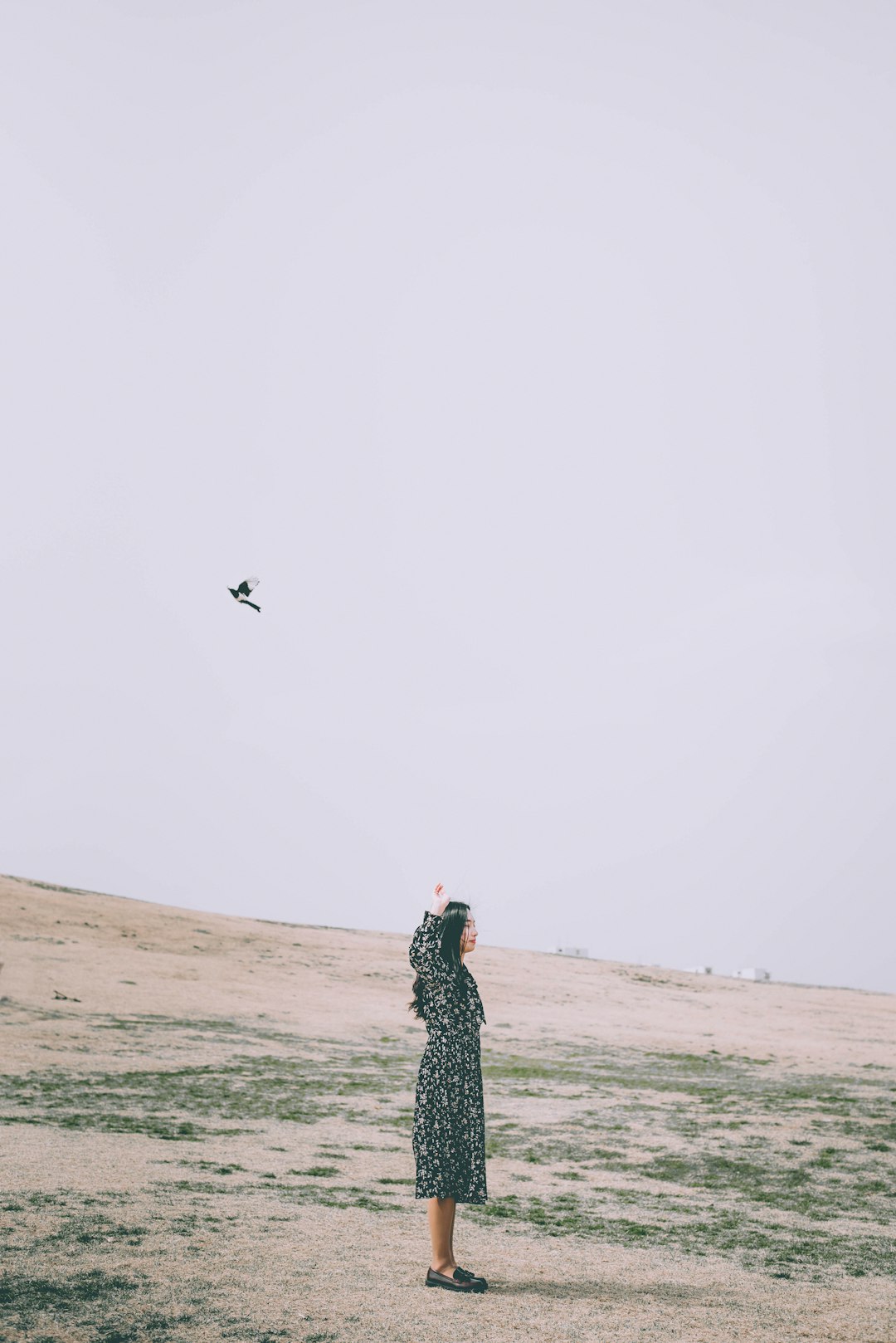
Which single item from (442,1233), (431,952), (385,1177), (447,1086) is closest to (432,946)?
(431,952)

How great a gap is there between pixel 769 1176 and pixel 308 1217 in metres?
6.24

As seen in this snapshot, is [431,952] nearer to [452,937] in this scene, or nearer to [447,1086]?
[452,937]

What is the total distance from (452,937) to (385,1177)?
17.2ft

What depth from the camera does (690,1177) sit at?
13.2 meters

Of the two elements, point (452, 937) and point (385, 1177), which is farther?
point (385, 1177)

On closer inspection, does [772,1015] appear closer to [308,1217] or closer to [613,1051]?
[613,1051]

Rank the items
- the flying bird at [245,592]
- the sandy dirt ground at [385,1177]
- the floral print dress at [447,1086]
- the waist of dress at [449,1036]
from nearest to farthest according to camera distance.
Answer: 1. the sandy dirt ground at [385,1177]
2. the floral print dress at [447,1086]
3. the waist of dress at [449,1036]
4. the flying bird at [245,592]

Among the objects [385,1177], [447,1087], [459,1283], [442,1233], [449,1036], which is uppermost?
[449,1036]

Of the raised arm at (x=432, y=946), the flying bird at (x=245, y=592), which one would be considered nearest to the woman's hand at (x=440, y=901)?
the raised arm at (x=432, y=946)

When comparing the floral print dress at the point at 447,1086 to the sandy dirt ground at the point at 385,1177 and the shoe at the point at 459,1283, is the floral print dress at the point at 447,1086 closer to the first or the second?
the shoe at the point at 459,1283

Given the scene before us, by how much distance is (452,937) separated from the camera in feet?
26.4

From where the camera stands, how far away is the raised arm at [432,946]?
8.00 m

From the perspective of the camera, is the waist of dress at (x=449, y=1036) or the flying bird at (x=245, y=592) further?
the flying bird at (x=245, y=592)

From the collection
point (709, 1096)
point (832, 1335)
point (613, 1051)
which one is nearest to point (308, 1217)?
point (832, 1335)
